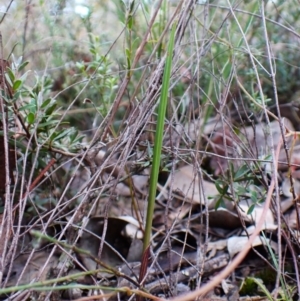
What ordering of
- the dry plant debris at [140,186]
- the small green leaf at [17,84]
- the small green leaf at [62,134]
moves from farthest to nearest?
1. the small green leaf at [62,134]
2. the small green leaf at [17,84]
3. the dry plant debris at [140,186]

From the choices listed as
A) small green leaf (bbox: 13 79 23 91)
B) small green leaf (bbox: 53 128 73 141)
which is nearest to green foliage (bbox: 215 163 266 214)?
small green leaf (bbox: 53 128 73 141)

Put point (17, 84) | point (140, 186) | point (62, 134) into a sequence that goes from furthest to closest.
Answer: point (140, 186) → point (62, 134) → point (17, 84)

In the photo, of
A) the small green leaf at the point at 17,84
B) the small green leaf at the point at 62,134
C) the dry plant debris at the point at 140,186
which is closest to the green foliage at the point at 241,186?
the dry plant debris at the point at 140,186

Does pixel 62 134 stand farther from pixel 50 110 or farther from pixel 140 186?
pixel 140 186

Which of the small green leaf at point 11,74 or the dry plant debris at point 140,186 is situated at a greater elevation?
the small green leaf at point 11,74

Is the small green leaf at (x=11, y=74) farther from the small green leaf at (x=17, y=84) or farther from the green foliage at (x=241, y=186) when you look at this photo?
the green foliage at (x=241, y=186)

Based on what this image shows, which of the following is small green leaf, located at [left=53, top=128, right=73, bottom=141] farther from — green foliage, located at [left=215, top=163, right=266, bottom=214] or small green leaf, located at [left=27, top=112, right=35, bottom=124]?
green foliage, located at [left=215, top=163, right=266, bottom=214]

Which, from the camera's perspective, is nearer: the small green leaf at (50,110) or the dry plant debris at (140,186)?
the dry plant debris at (140,186)

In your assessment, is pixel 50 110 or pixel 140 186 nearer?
pixel 50 110

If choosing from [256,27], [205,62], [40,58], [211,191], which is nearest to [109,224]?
[211,191]

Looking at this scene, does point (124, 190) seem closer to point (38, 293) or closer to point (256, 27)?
point (38, 293)

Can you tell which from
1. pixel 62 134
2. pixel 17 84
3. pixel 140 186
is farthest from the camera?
pixel 140 186

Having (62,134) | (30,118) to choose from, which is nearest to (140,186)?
(62,134)

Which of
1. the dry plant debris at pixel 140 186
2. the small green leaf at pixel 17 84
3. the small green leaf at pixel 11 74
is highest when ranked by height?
A: the small green leaf at pixel 11 74
